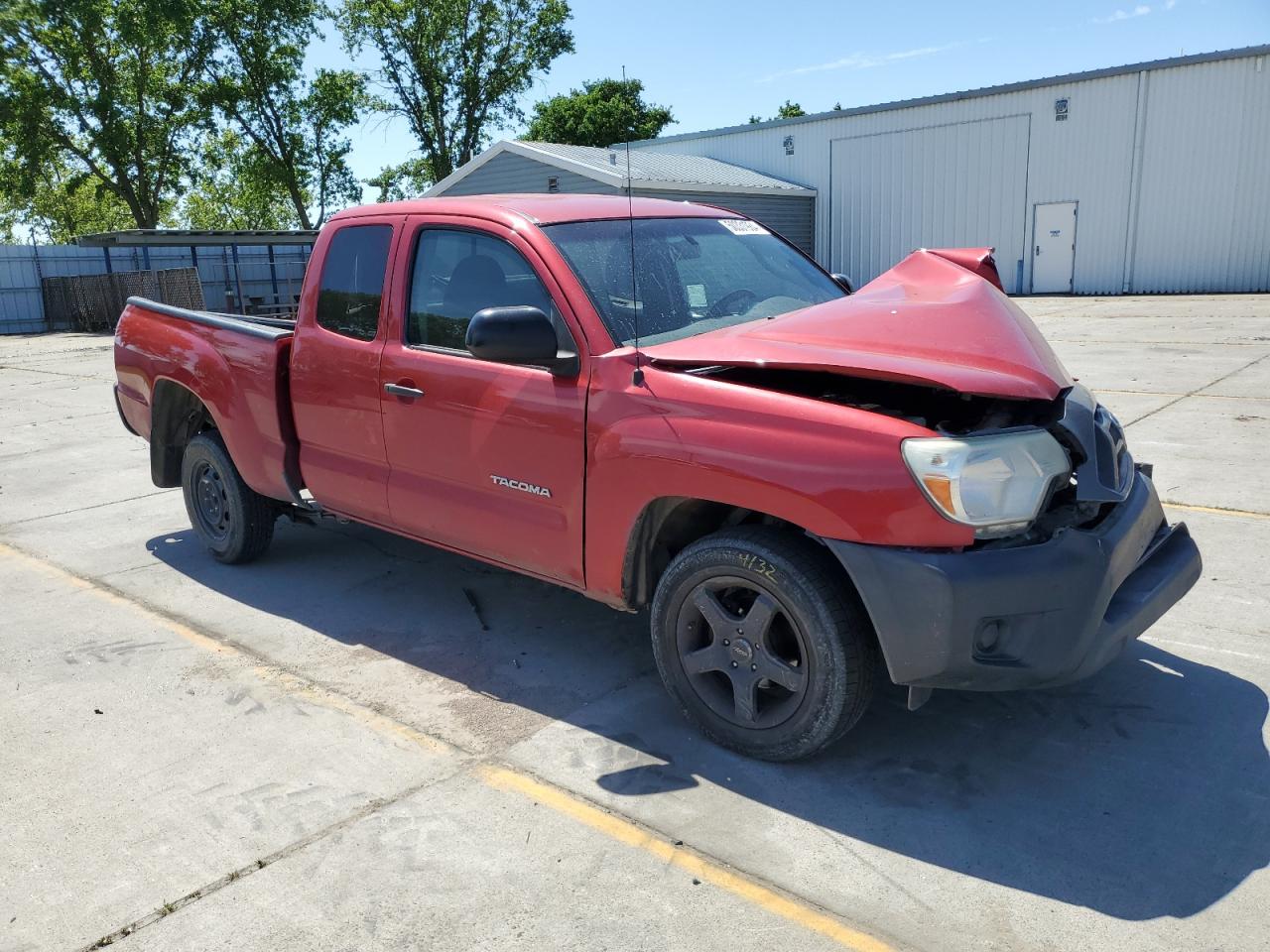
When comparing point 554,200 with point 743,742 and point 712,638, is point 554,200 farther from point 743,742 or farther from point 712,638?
point 743,742

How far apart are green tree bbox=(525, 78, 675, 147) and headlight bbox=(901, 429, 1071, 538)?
52.5 metres

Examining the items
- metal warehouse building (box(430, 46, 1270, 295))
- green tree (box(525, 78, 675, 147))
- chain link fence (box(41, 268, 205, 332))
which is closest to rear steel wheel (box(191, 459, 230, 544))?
metal warehouse building (box(430, 46, 1270, 295))

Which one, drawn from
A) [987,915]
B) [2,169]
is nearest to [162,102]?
[2,169]

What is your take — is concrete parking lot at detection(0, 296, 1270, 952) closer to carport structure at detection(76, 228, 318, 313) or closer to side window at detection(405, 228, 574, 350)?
side window at detection(405, 228, 574, 350)

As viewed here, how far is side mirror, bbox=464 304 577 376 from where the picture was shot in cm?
351

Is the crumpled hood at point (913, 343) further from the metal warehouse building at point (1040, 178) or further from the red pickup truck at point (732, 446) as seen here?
the metal warehouse building at point (1040, 178)

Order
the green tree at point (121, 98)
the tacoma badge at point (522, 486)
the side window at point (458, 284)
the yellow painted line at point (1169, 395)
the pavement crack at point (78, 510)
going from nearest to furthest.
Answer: the tacoma badge at point (522, 486) → the side window at point (458, 284) → the pavement crack at point (78, 510) → the yellow painted line at point (1169, 395) → the green tree at point (121, 98)

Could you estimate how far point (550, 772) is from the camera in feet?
11.1

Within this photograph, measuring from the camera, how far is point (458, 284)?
423 centimetres

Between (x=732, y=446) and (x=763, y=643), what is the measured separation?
2.15ft

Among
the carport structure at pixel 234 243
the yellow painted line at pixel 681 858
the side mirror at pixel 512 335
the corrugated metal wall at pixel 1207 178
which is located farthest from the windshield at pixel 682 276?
the corrugated metal wall at pixel 1207 178

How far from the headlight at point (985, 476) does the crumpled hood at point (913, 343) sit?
0.16 m

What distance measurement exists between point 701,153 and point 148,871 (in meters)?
33.8

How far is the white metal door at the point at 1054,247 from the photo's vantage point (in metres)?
27.2
